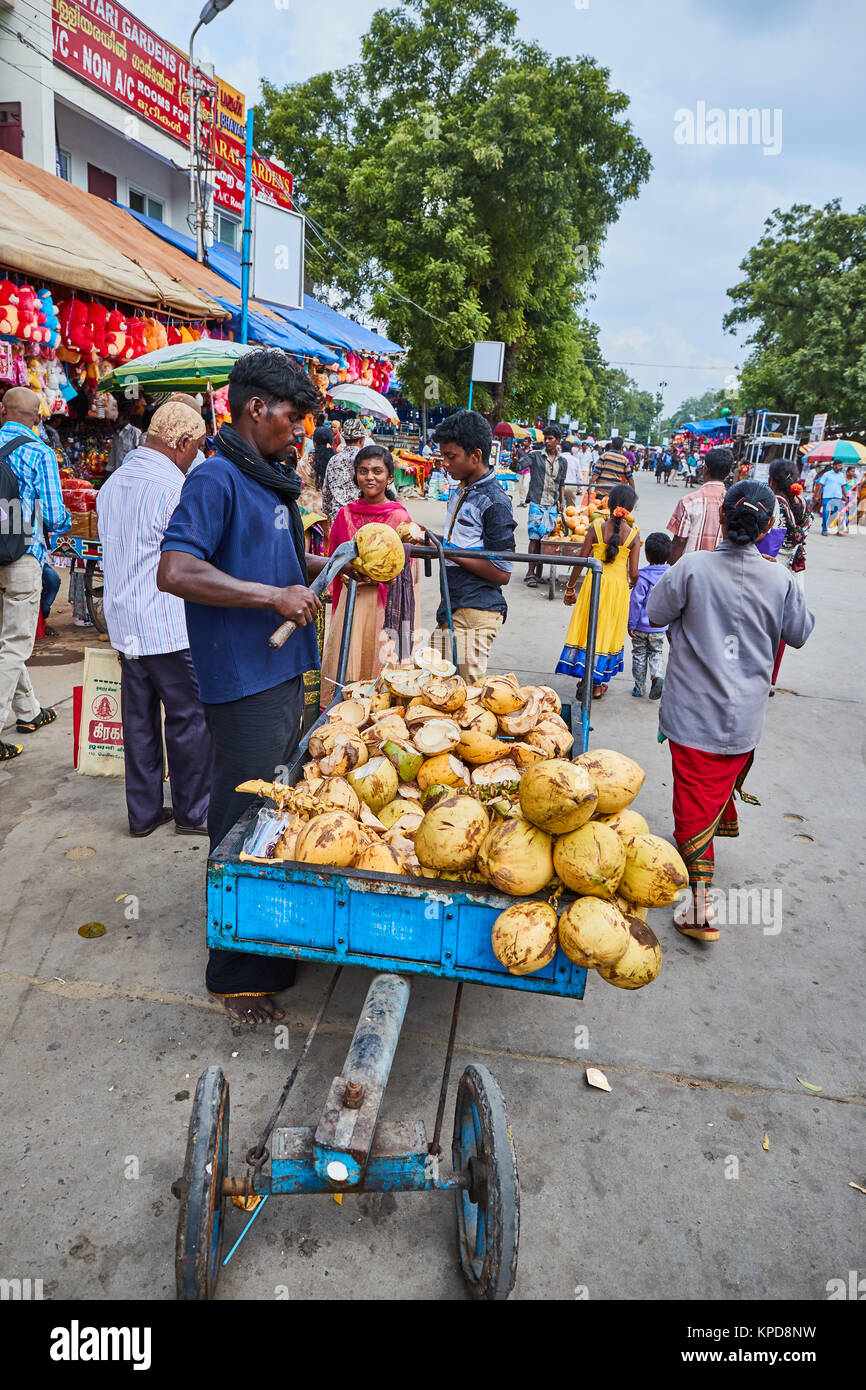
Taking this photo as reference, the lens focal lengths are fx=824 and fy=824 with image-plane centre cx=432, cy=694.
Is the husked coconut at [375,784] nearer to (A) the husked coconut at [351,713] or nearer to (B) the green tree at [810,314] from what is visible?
(A) the husked coconut at [351,713]

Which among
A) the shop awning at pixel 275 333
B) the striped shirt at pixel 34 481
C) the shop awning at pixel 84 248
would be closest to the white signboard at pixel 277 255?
the shop awning at pixel 275 333

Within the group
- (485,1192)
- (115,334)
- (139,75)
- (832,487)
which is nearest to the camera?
(485,1192)

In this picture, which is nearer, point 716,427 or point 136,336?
point 136,336

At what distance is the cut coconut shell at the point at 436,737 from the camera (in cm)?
301

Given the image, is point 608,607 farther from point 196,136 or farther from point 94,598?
point 196,136

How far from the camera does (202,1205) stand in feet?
6.12

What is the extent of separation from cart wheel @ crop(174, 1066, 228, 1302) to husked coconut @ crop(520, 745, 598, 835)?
3.53 ft

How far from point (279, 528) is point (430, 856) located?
1275 millimetres

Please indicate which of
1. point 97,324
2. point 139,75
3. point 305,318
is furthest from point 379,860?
point 305,318

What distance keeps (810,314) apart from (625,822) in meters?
39.5

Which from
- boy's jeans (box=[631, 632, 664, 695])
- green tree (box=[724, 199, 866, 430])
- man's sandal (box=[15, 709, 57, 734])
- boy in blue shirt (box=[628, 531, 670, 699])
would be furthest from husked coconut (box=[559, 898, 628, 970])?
green tree (box=[724, 199, 866, 430])

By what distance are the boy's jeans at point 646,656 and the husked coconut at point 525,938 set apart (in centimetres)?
539

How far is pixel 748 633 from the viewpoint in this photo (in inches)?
142

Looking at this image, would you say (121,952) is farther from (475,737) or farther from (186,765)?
(475,737)
